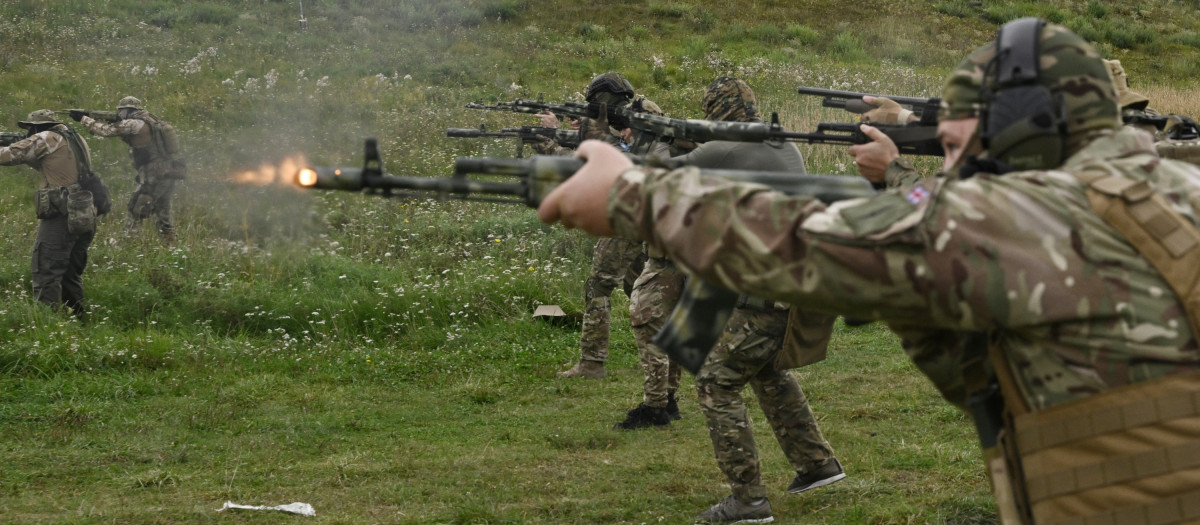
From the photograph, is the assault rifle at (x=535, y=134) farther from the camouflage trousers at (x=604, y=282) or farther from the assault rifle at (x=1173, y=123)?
the assault rifle at (x=1173, y=123)

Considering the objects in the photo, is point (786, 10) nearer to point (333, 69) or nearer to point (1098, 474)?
point (333, 69)

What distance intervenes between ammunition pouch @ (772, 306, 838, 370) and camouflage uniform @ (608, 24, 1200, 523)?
2829mm

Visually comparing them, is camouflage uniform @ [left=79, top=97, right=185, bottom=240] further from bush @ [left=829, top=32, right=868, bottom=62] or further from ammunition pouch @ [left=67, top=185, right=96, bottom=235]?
bush @ [left=829, top=32, right=868, bottom=62]

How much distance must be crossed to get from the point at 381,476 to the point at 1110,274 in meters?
4.93

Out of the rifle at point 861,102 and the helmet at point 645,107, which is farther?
the helmet at point 645,107

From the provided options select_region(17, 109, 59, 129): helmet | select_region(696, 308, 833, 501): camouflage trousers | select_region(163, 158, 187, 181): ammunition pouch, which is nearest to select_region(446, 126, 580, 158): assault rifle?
select_region(696, 308, 833, 501): camouflage trousers

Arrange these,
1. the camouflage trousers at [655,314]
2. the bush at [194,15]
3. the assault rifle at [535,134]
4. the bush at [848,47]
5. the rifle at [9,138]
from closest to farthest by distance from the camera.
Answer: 1. the camouflage trousers at [655,314]
2. the assault rifle at [535,134]
3. the rifle at [9,138]
4. the bush at [194,15]
5. the bush at [848,47]

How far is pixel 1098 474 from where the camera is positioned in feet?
6.91

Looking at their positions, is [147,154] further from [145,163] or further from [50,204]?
[50,204]

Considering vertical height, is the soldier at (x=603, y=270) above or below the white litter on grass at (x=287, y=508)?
above

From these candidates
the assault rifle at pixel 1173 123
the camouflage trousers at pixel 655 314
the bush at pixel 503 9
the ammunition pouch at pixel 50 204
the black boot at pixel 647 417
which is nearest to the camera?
the assault rifle at pixel 1173 123

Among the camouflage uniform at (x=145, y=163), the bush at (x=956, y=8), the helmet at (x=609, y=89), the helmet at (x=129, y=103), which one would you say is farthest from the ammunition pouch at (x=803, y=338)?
the bush at (x=956, y=8)

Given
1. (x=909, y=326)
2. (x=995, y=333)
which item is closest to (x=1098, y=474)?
(x=995, y=333)

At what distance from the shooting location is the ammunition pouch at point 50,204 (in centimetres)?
1094
